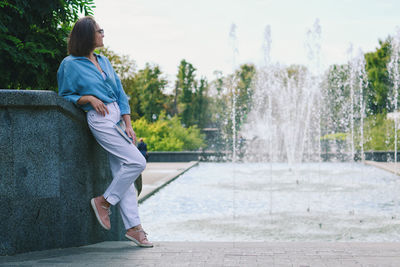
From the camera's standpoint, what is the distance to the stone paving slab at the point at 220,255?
3.94 m

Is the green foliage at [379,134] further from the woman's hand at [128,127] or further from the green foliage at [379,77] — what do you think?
the woman's hand at [128,127]

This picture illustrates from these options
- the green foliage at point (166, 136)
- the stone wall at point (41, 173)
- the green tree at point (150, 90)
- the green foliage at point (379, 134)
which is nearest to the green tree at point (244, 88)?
the green tree at point (150, 90)

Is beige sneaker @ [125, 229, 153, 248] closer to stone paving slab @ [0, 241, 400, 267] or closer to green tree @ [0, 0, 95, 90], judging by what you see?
stone paving slab @ [0, 241, 400, 267]

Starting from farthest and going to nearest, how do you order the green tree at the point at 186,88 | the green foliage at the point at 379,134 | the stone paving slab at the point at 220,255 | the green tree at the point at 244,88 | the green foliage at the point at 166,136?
the green tree at the point at 244,88, the green tree at the point at 186,88, the green foliage at the point at 166,136, the green foliage at the point at 379,134, the stone paving slab at the point at 220,255

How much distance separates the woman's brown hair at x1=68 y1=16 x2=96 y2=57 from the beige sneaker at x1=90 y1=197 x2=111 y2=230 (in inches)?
48.2

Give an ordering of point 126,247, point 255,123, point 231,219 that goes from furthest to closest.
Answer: point 255,123 < point 231,219 < point 126,247

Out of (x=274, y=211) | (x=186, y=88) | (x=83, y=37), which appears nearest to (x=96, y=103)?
(x=83, y=37)

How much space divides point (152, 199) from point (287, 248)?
→ 21.6 feet

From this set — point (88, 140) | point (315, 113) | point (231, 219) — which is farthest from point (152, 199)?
point (315, 113)

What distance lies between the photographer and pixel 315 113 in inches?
1961

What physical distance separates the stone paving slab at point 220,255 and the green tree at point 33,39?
3277 mm

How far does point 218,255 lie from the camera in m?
4.21

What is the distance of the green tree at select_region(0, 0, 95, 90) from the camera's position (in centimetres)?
683

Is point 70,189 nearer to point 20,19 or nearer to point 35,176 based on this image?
point 35,176
